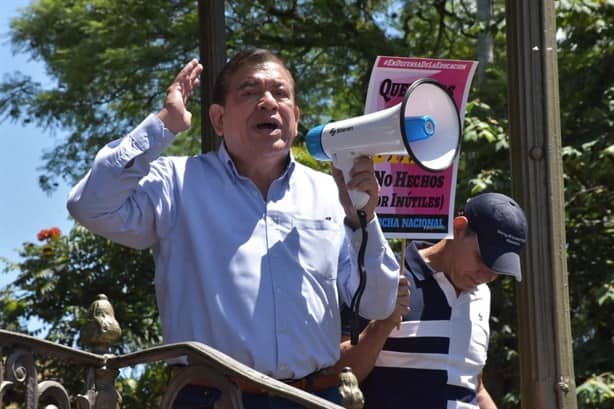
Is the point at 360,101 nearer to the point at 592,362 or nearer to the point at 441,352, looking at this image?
the point at 592,362

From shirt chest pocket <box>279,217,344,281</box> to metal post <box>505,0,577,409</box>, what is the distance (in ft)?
4.27

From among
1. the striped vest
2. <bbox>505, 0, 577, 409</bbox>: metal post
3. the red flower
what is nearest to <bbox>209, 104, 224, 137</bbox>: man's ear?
the striped vest

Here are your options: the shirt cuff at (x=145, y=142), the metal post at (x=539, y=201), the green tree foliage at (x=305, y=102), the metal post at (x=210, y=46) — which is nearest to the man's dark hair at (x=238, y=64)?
the shirt cuff at (x=145, y=142)

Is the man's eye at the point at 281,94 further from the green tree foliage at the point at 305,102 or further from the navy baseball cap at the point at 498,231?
the green tree foliage at the point at 305,102

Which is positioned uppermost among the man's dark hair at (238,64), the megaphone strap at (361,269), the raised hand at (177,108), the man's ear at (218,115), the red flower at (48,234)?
the red flower at (48,234)

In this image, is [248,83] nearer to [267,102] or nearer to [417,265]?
[267,102]

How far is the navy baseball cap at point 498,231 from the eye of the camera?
4074 mm

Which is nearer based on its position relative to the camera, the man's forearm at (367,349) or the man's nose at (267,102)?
the man's nose at (267,102)

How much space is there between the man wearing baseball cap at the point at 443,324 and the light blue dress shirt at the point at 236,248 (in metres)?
0.35

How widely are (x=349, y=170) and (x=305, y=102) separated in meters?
8.26

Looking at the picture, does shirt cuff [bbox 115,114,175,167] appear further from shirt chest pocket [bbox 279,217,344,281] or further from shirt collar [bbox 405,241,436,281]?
shirt collar [bbox 405,241,436,281]

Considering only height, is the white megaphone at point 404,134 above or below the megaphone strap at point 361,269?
above

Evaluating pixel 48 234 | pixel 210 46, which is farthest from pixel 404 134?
pixel 48 234

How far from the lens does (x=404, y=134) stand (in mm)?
3520
